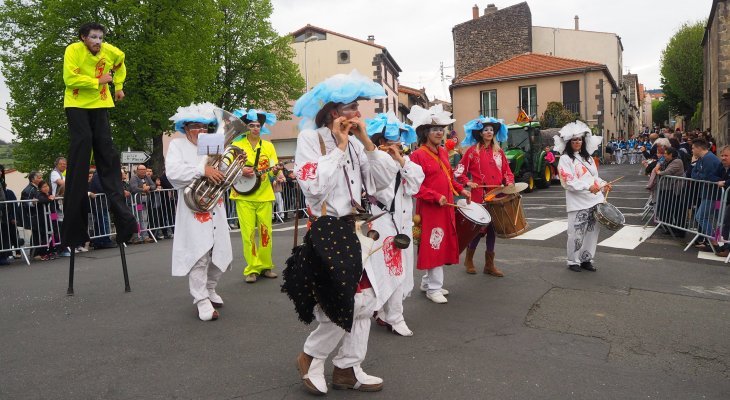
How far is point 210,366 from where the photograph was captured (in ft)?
13.2

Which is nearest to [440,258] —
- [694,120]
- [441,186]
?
[441,186]

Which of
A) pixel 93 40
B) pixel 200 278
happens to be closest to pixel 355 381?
pixel 200 278

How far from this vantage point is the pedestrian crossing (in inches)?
363

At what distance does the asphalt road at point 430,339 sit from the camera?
366cm

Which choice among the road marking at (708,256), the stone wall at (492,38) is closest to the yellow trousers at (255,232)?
the road marking at (708,256)

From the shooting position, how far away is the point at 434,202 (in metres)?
5.69

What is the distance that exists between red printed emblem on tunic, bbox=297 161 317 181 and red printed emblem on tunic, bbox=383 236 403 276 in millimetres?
967

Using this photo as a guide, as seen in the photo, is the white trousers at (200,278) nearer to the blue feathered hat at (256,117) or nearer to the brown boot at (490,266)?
the blue feathered hat at (256,117)

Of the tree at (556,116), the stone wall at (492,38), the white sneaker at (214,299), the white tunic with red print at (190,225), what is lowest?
the white sneaker at (214,299)

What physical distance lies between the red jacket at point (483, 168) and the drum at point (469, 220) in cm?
64

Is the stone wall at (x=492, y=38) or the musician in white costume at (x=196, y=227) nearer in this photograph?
the musician in white costume at (x=196, y=227)

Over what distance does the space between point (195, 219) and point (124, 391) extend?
2.01 m

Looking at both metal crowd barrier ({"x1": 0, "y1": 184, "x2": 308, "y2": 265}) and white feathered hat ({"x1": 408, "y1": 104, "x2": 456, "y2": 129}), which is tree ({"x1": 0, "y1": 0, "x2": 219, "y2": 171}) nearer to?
metal crowd barrier ({"x1": 0, "y1": 184, "x2": 308, "y2": 265})

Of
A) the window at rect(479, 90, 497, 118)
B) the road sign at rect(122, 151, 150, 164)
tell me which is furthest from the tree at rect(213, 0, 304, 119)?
the road sign at rect(122, 151, 150, 164)
